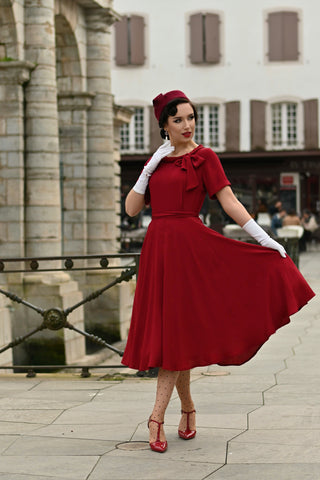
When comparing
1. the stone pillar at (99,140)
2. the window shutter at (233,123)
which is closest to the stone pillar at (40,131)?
the stone pillar at (99,140)

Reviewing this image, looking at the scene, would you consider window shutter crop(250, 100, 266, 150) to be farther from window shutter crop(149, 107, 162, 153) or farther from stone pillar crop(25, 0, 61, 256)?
stone pillar crop(25, 0, 61, 256)

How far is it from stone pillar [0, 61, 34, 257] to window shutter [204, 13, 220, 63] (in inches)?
844

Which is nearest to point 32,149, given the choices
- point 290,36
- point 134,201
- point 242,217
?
point 134,201

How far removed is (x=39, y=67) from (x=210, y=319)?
31.3 feet

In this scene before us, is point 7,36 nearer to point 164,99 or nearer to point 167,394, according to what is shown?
point 164,99

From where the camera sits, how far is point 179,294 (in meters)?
5.25

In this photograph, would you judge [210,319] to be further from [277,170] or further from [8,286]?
[277,170]

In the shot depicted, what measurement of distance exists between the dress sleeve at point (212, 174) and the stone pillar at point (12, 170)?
910 cm

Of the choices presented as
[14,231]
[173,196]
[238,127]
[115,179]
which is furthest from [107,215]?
[238,127]

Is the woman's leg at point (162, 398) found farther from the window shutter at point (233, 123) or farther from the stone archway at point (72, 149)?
the window shutter at point (233, 123)

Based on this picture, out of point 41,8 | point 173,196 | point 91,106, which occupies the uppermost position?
point 41,8

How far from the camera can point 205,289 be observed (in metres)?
5.25

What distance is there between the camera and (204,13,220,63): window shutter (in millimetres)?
34781

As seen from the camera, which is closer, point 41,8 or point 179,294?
point 179,294
